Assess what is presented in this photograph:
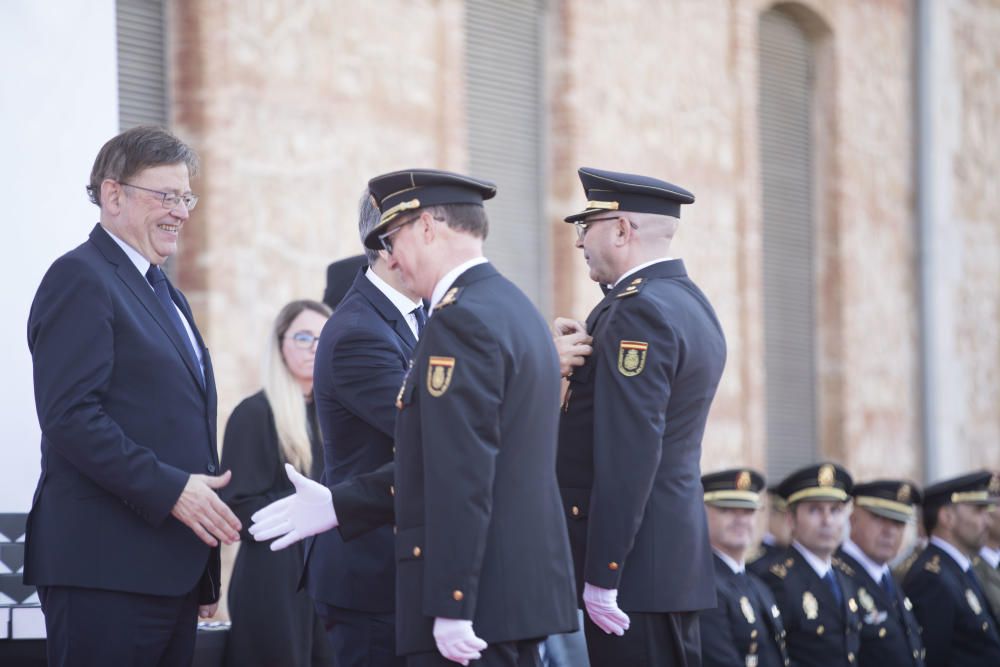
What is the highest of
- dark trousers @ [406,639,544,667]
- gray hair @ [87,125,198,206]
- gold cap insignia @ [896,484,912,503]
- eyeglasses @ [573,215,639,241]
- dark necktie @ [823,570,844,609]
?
gray hair @ [87,125,198,206]

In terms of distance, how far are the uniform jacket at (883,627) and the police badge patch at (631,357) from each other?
337 centimetres

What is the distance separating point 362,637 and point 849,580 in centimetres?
374

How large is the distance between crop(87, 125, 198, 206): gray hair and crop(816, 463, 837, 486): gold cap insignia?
13.2 feet

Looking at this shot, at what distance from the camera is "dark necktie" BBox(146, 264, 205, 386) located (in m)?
3.99

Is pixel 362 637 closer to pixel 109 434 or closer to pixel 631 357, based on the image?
pixel 109 434

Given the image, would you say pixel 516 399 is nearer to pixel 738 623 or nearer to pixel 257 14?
pixel 738 623

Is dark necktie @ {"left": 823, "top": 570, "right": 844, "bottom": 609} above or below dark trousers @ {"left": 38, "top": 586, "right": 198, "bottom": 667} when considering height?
below

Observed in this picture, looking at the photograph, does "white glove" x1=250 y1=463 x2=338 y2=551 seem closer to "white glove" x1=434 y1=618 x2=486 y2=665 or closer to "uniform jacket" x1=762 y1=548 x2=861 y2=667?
"white glove" x1=434 y1=618 x2=486 y2=665

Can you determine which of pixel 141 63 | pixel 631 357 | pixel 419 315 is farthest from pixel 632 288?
pixel 141 63

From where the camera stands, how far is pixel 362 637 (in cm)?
397

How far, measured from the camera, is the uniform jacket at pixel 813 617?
6.74 meters

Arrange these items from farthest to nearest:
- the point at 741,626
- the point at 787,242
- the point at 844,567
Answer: the point at 787,242 → the point at 844,567 → the point at 741,626

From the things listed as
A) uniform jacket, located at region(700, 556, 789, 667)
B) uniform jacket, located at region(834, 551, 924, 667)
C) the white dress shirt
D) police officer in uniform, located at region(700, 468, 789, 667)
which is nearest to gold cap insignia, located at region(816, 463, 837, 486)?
police officer in uniform, located at region(700, 468, 789, 667)

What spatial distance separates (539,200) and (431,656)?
7.03 m
